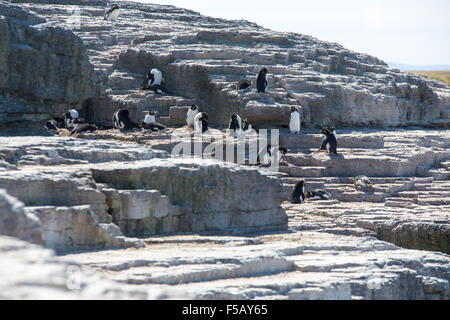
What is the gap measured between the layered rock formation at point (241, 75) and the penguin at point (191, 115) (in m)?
1.36

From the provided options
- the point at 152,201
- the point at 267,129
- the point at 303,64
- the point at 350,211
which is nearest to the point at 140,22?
the point at 303,64

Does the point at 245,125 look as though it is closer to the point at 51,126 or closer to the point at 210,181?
the point at 51,126

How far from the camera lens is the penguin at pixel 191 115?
2122cm

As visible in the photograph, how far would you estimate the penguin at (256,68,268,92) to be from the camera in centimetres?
2262

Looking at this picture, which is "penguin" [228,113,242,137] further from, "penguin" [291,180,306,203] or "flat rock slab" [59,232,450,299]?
"flat rock slab" [59,232,450,299]

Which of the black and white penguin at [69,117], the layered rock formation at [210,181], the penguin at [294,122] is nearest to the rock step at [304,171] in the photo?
the layered rock formation at [210,181]

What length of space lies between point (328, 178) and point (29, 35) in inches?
356

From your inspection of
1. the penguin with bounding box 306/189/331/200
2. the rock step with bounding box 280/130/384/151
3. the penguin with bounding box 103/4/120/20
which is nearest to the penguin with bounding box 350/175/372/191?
the penguin with bounding box 306/189/331/200

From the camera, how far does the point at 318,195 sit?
19.1 m

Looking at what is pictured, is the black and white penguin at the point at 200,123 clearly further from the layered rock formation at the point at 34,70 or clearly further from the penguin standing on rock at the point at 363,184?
the layered rock formation at the point at 34,70

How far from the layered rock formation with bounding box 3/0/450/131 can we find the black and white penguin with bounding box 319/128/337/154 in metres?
1.46

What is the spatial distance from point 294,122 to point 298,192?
12.3 feet

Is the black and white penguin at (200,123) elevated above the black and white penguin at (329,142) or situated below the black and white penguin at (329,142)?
above
